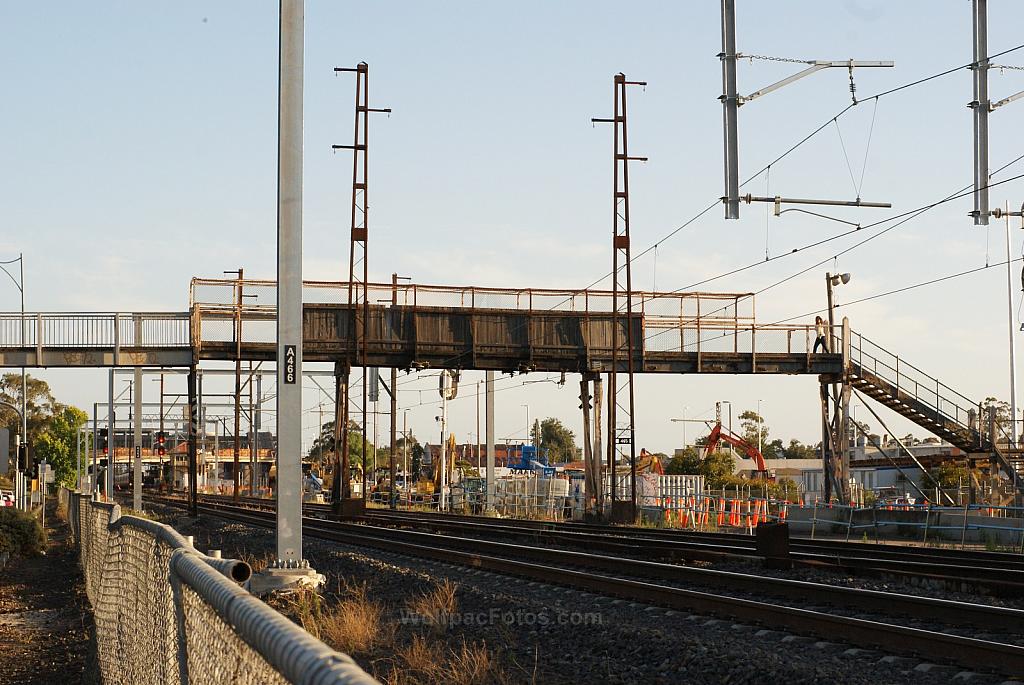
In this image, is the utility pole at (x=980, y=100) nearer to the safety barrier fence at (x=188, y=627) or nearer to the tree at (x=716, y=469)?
the safety barrier fence at (x=188, y=627)

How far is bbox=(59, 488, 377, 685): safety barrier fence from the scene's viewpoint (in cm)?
356

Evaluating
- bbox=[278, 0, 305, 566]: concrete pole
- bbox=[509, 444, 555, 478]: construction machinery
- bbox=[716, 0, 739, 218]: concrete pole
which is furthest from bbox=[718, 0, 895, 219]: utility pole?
bbox=[509, 444, 555, 478]: construction machinery

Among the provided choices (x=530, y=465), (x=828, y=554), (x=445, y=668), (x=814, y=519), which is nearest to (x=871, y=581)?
(x=828, y=554)

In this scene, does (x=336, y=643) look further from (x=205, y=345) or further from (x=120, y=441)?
(x=120, y=441)

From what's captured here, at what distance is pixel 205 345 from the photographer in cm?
4428

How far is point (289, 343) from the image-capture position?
45.3 feet

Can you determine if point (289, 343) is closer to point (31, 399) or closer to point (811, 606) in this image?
point (811, 606)

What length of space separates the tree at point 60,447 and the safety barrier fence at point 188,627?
327 ft

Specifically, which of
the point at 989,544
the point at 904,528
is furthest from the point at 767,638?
the point at 904,528

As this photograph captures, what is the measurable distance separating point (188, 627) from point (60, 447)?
114 metres

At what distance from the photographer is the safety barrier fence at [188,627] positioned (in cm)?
356

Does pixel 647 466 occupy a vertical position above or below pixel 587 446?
below

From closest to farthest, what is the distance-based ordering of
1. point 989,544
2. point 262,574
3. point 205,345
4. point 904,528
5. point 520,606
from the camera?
point 262,574 < point 520,606 < point 989,544 < point 904,528 < point 205,345

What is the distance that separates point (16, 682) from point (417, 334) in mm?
32133
